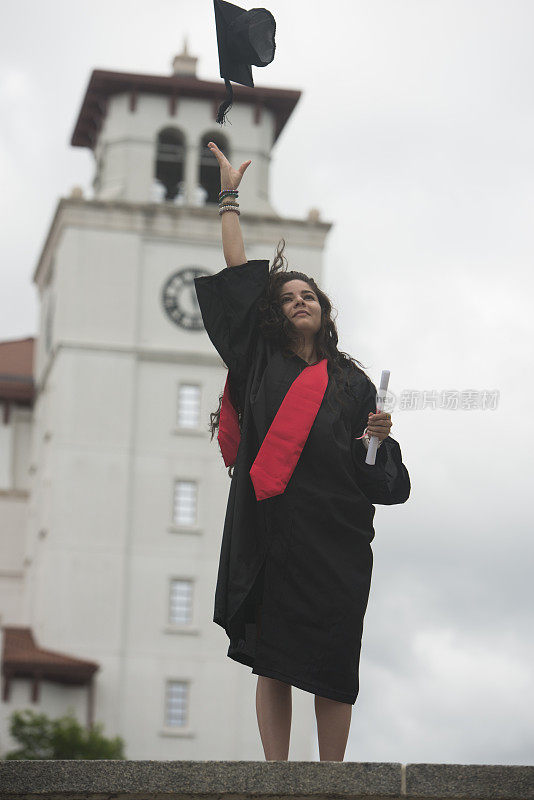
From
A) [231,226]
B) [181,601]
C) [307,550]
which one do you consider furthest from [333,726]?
[181,601]

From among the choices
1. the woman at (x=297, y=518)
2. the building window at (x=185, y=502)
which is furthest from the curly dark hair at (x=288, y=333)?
the building window at (x=185, y=502)

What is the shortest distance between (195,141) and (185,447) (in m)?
9.73

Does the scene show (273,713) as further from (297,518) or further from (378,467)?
(378,467)

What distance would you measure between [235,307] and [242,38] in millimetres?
1346

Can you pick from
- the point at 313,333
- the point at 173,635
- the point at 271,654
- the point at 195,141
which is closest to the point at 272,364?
the point at 313,333

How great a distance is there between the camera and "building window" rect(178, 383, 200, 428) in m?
52.8

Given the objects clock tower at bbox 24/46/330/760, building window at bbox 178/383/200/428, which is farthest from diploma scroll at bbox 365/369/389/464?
building window at bbox 178/383/200/428

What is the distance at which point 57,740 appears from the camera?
1778 inches

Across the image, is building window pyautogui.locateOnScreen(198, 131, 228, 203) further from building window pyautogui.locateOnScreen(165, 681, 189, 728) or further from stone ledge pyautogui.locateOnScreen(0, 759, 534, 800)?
stone ledge pyautogui.locateOnScreen(0, 759, 534, 800)

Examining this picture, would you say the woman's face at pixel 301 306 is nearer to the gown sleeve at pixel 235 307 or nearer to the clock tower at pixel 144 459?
the gown sleeve at pixel 235 307

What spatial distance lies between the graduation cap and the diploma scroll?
1669 mm

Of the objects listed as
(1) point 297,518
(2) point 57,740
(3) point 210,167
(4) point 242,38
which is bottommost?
(2) point 57,740

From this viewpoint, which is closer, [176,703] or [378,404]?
[378,404]

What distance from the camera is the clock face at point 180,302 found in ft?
176
